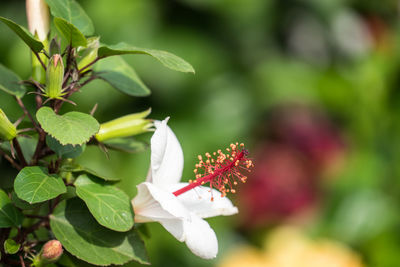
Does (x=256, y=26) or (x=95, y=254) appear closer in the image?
(x=95, y=254)

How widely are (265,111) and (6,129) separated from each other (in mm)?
1835

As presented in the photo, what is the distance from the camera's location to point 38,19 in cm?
65

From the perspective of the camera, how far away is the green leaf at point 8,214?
0.54 meters

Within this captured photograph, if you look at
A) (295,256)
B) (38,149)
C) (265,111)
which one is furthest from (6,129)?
(265,111)

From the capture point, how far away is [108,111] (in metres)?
2.04

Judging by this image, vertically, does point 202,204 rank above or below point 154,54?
below

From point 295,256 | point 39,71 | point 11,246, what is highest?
point 39,71

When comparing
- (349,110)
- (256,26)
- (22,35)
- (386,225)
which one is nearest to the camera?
(22,35)

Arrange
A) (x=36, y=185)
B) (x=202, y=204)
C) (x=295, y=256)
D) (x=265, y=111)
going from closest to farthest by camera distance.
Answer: (x=36, y=185) → (x=202, y=204) → (x=295, y=256) → (x=265, y=111)

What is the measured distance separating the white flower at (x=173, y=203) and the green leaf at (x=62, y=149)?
7 centimetres

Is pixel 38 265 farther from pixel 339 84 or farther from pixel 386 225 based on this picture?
pixel 339 84

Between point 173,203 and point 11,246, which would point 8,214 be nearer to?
point 11,246

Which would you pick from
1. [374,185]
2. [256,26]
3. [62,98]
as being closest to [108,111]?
[256,26]

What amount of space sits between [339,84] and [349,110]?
0.33ft
